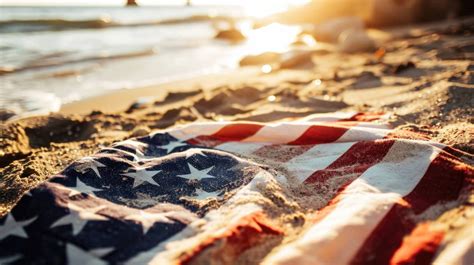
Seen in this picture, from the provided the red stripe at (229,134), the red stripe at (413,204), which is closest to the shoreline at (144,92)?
the red stripe at (229,134)

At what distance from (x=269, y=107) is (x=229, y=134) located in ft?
3.99

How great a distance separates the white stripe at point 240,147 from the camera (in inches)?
83.2

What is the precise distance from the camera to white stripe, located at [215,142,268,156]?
6.93 ft

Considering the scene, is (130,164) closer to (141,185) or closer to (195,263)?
(141,185)

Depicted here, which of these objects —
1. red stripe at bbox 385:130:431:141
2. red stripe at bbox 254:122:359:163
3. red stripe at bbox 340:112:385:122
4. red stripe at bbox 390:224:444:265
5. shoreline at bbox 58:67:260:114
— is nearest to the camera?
red stripe at bbox 390:224:444:265

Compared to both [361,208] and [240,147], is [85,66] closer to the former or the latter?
[240,147]

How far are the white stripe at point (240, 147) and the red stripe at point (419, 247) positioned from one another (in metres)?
1.05

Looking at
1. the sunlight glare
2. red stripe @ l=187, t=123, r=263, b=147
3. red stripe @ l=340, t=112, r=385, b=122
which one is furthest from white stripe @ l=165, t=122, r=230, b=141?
the sunlight glare

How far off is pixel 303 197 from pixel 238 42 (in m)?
9.59

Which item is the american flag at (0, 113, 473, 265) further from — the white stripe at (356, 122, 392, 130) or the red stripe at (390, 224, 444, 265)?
the white stripe at (356, 122, 392, 130)

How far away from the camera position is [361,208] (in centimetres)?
133

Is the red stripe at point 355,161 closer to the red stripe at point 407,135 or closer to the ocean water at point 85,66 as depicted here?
the red stripe at point 407,135

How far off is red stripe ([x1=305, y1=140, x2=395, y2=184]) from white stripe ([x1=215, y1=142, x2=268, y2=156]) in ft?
1.57

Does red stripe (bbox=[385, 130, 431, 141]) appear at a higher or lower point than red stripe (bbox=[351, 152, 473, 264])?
→ higher
